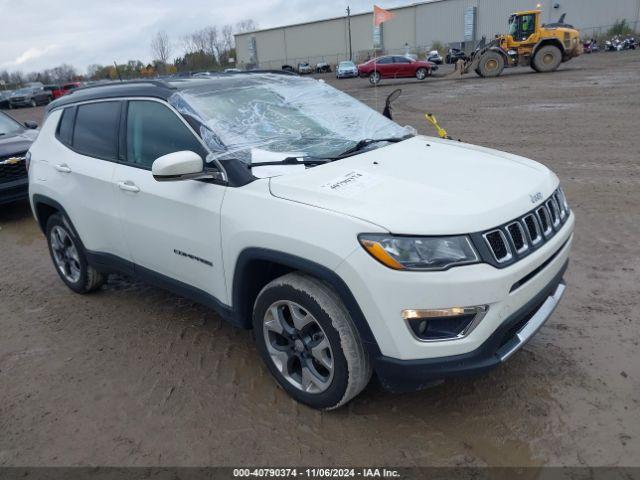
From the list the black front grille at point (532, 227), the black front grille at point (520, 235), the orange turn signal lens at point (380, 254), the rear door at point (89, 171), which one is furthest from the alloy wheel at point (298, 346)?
the rear door at point (89, 171)

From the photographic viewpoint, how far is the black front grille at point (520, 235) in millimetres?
2420

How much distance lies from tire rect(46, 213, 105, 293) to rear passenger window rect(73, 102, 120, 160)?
73 cm

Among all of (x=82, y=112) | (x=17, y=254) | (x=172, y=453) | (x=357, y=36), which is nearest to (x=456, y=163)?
(x=172, y=453)

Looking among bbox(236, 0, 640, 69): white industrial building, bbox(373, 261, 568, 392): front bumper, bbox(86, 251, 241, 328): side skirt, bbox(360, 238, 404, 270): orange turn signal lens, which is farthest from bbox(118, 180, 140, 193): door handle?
bbox(236, 0, 640, 69): white industrial building

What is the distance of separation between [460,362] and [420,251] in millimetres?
561

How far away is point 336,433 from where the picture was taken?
281 cm

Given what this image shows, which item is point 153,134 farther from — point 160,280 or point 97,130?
point 160,280

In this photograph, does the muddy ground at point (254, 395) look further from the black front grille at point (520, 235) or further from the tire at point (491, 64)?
the tire at point (491, 64)

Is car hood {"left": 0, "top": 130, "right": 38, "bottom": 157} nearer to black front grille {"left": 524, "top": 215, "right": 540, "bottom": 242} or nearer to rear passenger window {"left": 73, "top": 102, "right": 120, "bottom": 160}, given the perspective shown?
rear passenger window {"left": 73, "top": 102, "right": 120, "bottom": 160}

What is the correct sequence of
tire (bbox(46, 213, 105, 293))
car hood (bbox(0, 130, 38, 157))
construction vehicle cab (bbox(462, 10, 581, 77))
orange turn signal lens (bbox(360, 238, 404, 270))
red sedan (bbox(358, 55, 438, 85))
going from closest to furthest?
orange turn signal lens (bbox(360, 238, 404, 270))
tire (bbox(46, 213, 105, 293))
car hood (bbox(0, 130, 38, 157))
construction vehicle cab (bbox(462, 10, 581, 77))
red sedan (bbox(358, 55, 438, 85))

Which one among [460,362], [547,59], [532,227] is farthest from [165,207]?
[547,59]

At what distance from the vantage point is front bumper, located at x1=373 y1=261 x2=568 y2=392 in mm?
2434

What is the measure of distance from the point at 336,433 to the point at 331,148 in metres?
1.73

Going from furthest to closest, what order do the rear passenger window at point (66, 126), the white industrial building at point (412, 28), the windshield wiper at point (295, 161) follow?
the white industrial building at point (412, 28) → the rear passenger window at point (66, 126) → the windshield wiper at point (295, 161)
